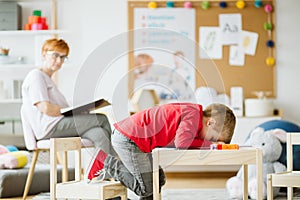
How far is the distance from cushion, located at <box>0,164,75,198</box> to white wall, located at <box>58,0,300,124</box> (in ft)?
4.57

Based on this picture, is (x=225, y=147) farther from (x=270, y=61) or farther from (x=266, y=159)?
(x=270, y=61)

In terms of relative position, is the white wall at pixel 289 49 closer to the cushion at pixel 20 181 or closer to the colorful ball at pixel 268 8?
the colorful ball at pixel 268 8

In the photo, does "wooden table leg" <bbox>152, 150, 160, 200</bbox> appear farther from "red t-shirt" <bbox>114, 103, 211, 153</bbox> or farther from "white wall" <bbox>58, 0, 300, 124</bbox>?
"white wall" <bbox>58, 0, 300, 124</bbox>

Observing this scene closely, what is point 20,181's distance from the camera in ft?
13.5

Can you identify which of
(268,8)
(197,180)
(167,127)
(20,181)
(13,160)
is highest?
(268,8)

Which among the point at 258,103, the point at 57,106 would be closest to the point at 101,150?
the point at 57,106

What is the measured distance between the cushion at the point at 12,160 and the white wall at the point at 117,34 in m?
1.42

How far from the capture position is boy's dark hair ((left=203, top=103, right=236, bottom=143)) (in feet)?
8.95

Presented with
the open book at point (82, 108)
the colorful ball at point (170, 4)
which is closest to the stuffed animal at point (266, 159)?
the open book at point (82, 108)

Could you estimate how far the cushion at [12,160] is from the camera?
4148mm

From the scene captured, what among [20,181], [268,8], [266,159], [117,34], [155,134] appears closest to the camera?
[155,134]

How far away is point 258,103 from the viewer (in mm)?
5246

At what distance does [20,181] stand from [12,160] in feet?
0.51

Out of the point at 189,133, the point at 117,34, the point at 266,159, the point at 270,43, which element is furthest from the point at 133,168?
the point at 270,43
